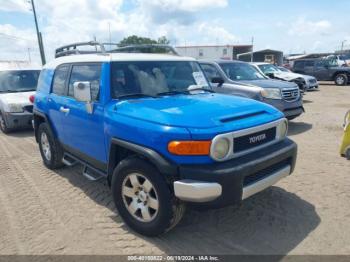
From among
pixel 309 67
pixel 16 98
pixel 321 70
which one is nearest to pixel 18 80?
pixel 16 98

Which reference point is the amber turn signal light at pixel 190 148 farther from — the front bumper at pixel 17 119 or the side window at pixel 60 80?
the front bumper at pixel 17 119

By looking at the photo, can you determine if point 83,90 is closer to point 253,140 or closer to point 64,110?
point 64,110

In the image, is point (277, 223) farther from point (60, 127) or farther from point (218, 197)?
point (60, 127)

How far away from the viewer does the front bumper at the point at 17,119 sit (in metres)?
8.45

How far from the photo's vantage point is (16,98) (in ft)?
28.6

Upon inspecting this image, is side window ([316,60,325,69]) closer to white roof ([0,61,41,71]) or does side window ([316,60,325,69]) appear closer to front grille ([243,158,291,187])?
white roof ([0,61,41,71])

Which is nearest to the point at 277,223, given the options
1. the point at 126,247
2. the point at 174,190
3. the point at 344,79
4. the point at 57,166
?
the point at 174,190

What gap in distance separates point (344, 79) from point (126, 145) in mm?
20848

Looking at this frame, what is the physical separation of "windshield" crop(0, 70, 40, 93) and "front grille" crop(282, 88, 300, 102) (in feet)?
23.6

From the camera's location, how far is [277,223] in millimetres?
3576

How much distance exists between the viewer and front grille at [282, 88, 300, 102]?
26.6ft

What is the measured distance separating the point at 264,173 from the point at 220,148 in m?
0.71

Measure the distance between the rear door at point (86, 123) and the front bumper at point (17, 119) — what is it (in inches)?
175

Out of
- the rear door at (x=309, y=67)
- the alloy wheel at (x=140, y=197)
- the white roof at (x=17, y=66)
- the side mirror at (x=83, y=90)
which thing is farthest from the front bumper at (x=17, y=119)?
the rear door at (x=309, y=67)
